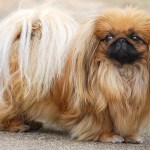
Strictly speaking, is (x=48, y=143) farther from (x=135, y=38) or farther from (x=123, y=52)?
(x=135, y=38)

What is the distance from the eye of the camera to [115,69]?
5.45 m

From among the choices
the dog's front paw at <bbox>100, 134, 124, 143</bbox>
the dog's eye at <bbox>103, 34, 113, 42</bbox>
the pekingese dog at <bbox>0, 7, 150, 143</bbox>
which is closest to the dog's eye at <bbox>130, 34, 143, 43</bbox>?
the pekingese dog at <bbox>0, 7, 150, 143</bbox>

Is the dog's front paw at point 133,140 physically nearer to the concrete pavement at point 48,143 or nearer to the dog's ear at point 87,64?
the concrete pavement at point 48,143

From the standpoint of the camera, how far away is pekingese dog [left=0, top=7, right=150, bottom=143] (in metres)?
5.37

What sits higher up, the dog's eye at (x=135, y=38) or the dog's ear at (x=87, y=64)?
the dog's eye at (x=135, y=38)

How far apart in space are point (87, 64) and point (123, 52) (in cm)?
34

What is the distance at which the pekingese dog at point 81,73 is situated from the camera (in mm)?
5371

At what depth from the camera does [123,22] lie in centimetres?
531

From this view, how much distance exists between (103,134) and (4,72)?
934mm

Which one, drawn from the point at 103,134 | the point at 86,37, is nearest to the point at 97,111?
the point at 103,134

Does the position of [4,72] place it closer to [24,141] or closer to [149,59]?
[24,141]

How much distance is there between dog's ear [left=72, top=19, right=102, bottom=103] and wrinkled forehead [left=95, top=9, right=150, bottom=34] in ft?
0.31

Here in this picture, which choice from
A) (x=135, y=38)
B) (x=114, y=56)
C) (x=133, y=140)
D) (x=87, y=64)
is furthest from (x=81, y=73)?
(x=133, y=140)

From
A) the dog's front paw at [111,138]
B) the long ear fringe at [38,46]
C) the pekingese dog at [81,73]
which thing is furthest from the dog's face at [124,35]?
the dog's front paw at [111,138]
